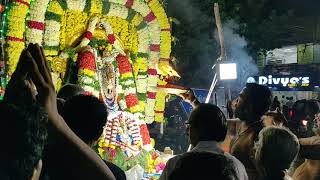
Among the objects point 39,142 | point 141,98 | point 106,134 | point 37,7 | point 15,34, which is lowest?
point 106,134

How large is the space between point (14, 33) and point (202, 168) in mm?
5203

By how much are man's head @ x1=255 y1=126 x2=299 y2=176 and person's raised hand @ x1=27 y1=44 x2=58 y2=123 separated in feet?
5.17

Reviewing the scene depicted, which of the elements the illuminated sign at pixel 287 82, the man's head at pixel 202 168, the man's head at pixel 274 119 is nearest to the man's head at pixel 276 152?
the man's head at pixel 202 168

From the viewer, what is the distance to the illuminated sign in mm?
20469

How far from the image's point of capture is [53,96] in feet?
6.79

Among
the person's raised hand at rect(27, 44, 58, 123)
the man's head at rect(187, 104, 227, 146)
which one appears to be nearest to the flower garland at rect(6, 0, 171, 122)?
the man's head at rect(187, 104, 227, 146)

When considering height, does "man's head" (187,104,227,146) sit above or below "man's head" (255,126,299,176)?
above

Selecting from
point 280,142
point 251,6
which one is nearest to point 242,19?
point 251,6

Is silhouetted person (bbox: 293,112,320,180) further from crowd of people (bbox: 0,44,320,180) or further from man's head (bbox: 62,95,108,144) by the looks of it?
man's head (bbox: 62,95,108,144)

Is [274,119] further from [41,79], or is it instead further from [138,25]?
[138,25]

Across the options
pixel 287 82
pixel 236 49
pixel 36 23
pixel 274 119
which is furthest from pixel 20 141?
pixel 287 82

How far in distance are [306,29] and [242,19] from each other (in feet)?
30.4

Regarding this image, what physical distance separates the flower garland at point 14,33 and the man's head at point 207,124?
432 cm

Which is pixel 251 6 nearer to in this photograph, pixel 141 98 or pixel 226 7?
pixel 226 7
